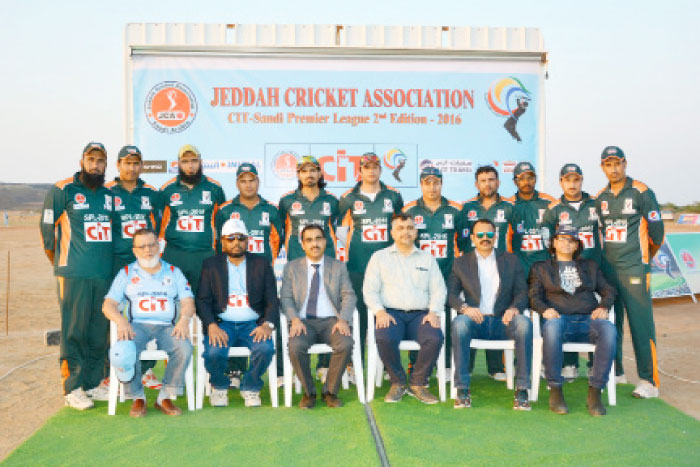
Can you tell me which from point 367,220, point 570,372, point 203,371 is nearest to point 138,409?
point 203,371

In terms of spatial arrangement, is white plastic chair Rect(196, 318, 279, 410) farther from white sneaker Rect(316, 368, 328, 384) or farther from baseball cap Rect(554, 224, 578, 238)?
baseball cap Rect(554, 224, 578, 238)

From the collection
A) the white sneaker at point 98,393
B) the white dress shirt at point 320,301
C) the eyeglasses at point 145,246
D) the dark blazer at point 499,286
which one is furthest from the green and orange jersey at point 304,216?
the white sneaker at point 98,393

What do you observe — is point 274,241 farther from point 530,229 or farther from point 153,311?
point 530,229

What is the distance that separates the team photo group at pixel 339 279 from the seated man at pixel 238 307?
0.01 metres

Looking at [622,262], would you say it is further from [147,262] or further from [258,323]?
[147,262]

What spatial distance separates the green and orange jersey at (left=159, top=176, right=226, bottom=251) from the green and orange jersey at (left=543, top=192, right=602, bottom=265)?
2.64 m

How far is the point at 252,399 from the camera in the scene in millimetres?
4246

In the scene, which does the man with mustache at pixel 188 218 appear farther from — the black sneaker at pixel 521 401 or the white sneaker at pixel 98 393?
the black sneaker at pixel 521 401

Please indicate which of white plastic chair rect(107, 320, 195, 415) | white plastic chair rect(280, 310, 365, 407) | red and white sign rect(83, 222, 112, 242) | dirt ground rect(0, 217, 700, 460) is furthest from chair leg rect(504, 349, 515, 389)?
red and white sign rect(83, 222, 112, 242)

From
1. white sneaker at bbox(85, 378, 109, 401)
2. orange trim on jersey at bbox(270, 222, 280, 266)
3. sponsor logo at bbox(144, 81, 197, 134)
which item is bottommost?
white sneaker at bbox(85, 378, 109, 401)

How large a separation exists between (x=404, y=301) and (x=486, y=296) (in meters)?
0.62

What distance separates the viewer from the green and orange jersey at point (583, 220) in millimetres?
4758

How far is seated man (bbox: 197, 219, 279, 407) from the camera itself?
425 cm

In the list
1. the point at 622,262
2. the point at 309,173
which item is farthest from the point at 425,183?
the point at 622,262
